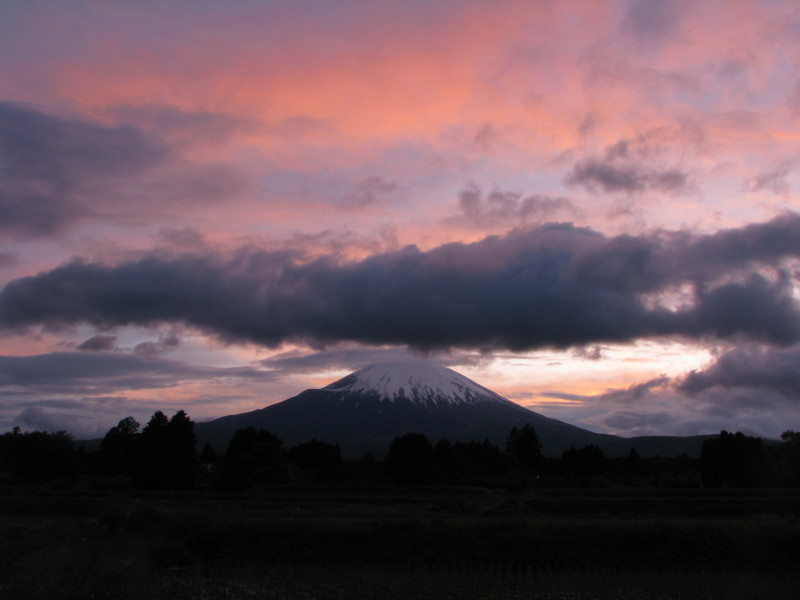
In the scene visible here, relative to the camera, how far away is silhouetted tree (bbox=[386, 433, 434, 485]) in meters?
61.9

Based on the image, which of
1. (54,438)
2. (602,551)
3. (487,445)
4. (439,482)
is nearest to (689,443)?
(487,445)

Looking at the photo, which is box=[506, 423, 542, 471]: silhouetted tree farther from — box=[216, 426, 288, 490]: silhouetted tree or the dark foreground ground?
the dark foreground ground

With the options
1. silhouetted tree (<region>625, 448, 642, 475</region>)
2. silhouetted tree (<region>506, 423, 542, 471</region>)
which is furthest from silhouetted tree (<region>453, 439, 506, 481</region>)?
silhouetted tree (<region>625, 448, 642, 475</region>)

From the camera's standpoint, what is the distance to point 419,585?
1875cm

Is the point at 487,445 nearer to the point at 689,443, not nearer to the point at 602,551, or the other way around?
the point at 602,551

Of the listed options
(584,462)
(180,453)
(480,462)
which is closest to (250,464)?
(180,453)

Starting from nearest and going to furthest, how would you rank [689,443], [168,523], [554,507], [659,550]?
[659,550], [168,523], [554,507], [689,443]

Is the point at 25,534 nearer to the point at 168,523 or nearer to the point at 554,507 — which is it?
the point at 168,523

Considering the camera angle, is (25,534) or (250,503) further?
(250,503)

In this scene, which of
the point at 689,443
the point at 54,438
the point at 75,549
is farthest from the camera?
the point at 689,443

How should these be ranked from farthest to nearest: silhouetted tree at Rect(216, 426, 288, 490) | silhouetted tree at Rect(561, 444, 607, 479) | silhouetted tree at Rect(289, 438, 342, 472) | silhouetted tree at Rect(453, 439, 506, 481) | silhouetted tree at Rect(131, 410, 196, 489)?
1. silhouetted tree at Rect(453, 439, 506, 481)
2. silhouetted tree at Rect(289, 438, 342, 472)
3. silhouetted tree at Rect(561, 444, 607, 479)
4. silhouetted tree at Rect(216, 426, 288, 490)
5. silhouetted tree at Rect(131, 410, 196, 489)

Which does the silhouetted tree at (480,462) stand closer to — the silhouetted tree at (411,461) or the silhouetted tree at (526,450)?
the silhouetted tree at (526,450)

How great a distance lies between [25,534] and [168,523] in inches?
193

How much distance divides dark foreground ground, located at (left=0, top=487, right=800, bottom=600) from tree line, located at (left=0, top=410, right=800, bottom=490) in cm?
2485
